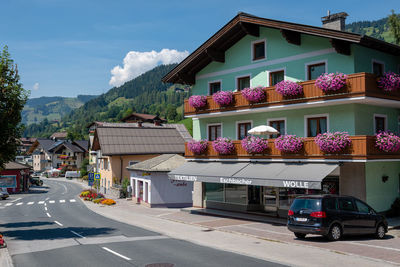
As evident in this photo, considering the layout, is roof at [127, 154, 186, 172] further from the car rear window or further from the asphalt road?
the car rear window

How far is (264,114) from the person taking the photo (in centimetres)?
2667

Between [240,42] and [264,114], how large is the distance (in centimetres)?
567

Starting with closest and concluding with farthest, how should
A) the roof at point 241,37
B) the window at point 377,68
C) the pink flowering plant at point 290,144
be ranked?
the roof at point 241,37, the pink flowering plant at point 290,144, the window at point 377,68

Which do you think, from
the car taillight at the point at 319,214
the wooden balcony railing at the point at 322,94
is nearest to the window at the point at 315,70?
the wooden balcony railing at the point at 322,94

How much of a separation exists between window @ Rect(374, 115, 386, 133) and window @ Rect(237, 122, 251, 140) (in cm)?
801

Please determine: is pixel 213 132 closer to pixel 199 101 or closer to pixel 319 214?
pixel 199 101

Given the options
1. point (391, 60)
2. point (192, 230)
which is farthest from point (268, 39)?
point (192, 230)

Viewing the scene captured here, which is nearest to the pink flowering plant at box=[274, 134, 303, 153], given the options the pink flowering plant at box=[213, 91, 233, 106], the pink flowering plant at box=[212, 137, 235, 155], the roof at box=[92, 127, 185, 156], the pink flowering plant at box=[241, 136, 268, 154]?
the pink flowering plant at box=[241, 136, 268, 154]

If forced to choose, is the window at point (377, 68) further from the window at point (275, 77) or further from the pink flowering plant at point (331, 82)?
the window at point (275, 77)

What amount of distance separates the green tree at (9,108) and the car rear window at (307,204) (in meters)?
13.9

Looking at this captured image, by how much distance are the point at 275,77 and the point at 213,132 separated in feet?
21.9

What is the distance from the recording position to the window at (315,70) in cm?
2384

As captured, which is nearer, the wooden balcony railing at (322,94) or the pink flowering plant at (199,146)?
the wooden balcony railing at (322,94)

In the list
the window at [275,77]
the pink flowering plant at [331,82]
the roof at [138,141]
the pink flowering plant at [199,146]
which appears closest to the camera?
the pink flowering plant at [331,82]
